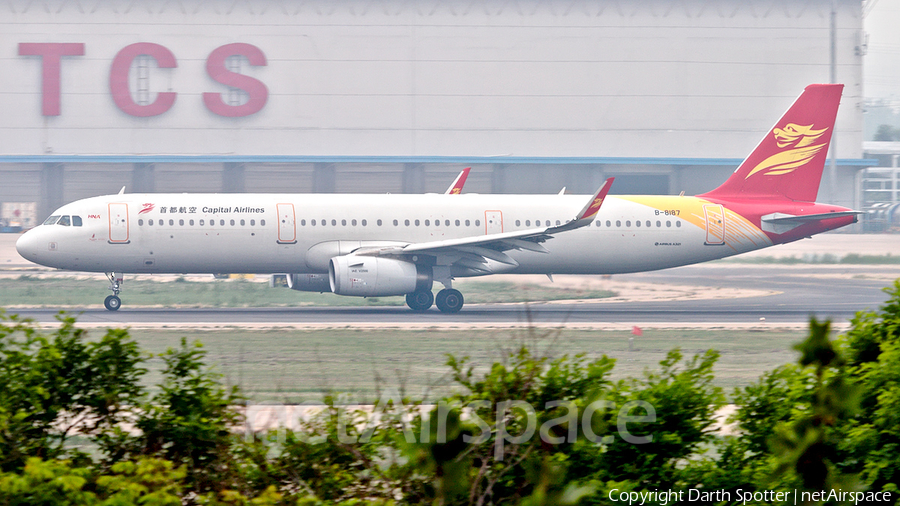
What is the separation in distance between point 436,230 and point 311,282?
396 cm

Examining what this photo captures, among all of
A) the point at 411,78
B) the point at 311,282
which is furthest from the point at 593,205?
the point at 411,78

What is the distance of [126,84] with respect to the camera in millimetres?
50281

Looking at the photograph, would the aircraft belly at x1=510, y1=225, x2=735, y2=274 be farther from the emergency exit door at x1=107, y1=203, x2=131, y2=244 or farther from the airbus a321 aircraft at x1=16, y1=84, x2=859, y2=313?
the emergency exit door at x1=107, y1=203, x2=131, y2=244

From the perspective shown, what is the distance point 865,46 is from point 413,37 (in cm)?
2814

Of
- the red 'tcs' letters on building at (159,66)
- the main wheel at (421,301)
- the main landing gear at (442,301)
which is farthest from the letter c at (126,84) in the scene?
the main landing gear at (442,301)

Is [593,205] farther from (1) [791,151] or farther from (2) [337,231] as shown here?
(1) [791,151]

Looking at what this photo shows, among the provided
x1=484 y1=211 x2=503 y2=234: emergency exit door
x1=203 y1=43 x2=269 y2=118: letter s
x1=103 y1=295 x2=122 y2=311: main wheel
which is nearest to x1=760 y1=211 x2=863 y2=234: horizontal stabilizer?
x1=484 y1=211 x2=503 y2=234: emergency exit door

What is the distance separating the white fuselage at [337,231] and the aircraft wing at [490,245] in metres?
0.67

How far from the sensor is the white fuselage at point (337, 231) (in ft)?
77.9

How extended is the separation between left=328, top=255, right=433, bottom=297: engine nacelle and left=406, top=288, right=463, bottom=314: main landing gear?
0.89 meters

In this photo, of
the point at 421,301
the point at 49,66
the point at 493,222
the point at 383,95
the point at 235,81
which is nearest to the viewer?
the point at 421,301

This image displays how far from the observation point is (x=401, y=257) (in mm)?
24234

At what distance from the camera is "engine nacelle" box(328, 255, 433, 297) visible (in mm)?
22984

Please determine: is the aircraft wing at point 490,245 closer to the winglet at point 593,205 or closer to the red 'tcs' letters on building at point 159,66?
the winglet at point 593,205
